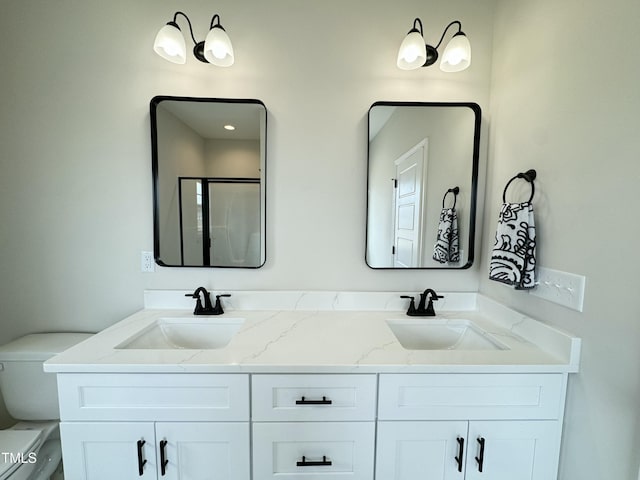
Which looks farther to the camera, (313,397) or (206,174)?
(206,174)

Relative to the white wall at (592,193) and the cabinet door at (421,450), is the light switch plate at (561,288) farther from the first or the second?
the cabinet door at (421,450)

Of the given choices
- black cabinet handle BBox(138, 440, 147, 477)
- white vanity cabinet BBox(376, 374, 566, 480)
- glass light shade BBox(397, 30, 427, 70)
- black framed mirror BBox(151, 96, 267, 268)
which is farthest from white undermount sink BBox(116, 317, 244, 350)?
→ glass light shade BBox(397, 30, 427, 70)

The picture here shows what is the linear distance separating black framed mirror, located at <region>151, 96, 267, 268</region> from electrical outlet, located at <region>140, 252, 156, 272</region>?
0.05 metres

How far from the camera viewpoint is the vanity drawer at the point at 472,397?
0.92 meters

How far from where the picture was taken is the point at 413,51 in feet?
3.94

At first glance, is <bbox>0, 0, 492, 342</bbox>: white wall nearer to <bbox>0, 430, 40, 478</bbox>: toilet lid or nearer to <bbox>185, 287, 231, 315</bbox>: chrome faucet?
<bbox>185, 287, 231, 315</bbox>: chrome faucet

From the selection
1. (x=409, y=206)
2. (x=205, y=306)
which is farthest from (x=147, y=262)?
(x=409, y=206)

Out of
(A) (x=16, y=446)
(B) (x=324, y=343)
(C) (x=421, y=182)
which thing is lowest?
(A) (x=16, y=446)

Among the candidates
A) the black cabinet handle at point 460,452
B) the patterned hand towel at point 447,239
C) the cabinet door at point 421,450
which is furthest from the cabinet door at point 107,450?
the patterned hand towel at point 447,239

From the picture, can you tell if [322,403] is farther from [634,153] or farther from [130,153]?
[130,153]

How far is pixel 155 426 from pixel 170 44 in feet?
5.21

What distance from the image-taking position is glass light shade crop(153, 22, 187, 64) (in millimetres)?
1160

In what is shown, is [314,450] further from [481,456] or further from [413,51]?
[413,51]

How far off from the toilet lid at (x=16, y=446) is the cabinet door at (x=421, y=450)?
1403 millimetres
